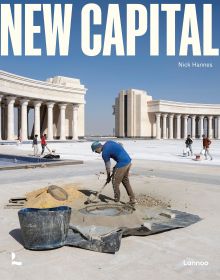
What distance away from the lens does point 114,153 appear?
736cm

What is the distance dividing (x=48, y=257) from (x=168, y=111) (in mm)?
90557

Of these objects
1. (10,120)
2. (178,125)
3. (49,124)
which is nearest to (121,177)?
(10,120)

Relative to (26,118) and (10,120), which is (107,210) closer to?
(10,120)

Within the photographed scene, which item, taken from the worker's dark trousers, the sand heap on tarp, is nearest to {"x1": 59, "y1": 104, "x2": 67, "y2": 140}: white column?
the sand heap on tarp

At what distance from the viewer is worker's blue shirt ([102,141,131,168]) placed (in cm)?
720

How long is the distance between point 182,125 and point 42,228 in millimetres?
104986

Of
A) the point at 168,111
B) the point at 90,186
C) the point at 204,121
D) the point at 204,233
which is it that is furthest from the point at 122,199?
the point at 204,121

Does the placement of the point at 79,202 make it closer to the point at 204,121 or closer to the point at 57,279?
the point at 57,279

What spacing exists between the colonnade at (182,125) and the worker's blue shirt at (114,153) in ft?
277

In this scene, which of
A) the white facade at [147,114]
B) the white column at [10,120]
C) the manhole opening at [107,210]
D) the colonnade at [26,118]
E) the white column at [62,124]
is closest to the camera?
the manhole opening at [107,210]

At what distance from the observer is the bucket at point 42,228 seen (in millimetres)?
4895

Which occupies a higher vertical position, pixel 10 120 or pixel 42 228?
pixel 10 120

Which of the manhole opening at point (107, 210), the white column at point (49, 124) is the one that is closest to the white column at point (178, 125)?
the white column at point (49, 124)

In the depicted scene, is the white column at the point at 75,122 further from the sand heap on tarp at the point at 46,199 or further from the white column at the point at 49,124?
the sand heap on tarp at the point at 46,199
